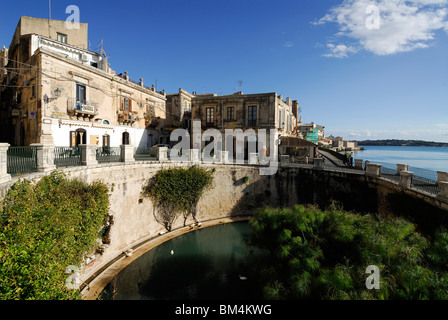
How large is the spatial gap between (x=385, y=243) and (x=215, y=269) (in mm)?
7781

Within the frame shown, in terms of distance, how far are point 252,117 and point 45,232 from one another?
19.0 m

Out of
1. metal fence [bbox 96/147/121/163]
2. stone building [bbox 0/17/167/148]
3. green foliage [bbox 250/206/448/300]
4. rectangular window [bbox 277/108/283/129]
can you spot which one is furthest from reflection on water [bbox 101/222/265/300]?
rectangular window [bbox 277/108/283/129]

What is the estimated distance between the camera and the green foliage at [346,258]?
463 cm

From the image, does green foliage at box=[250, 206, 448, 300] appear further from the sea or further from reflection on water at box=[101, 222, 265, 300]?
the sea

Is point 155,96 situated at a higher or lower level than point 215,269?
higher

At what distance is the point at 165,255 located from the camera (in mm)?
11875

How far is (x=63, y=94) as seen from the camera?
609 inches

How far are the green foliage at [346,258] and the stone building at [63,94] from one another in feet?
53.2

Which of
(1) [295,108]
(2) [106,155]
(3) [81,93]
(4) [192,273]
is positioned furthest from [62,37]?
(1) [295,108]

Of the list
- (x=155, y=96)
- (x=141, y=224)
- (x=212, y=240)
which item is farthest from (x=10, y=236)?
(x=155, y=96)

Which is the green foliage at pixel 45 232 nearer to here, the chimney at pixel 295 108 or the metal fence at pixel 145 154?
the metal fence at pixel 145 154

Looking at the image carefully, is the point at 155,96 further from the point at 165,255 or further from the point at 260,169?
the point at 165,255

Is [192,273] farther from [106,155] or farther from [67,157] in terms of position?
[67,157]

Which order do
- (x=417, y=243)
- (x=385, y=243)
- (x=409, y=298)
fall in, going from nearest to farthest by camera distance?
(x=409, y=298), (x=385, y=243), (x=417, y=243)
